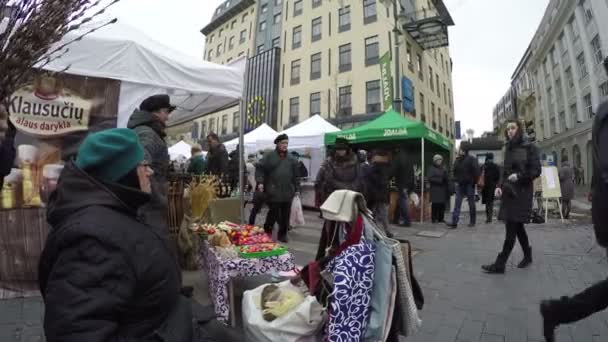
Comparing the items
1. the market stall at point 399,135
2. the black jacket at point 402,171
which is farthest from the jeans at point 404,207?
the market stall at point 399,135

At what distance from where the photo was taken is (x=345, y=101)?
28641mm

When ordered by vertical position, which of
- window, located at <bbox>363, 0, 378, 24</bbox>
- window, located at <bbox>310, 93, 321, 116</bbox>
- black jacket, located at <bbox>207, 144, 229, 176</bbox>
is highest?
window, located at <bbox>363, 0, 378, 24</bbox>

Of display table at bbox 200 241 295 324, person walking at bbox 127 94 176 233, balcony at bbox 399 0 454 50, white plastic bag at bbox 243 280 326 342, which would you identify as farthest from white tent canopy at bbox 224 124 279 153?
balcony at bbox 399 0 454 50

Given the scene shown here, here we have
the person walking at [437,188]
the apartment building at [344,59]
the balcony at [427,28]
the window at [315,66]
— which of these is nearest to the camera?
the person walking at [437,188]

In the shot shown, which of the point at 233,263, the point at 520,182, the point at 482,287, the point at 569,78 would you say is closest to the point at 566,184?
the point at 520,182

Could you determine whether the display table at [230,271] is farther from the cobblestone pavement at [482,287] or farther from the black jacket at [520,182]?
the black jacket at [520,182]

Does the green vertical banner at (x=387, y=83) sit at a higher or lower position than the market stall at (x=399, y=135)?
higher

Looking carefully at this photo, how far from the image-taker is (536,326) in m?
2.90

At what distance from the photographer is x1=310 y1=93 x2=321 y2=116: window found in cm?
3037

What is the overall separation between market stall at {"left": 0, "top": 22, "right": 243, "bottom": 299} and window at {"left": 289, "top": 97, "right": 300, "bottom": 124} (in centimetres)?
2810

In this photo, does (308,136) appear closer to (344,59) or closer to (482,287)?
(482,287)

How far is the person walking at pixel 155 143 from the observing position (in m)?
2.89

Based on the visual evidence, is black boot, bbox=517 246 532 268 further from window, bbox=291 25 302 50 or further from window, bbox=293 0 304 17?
window, bbox=293 0 304 17

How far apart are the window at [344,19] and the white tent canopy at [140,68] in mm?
27488
